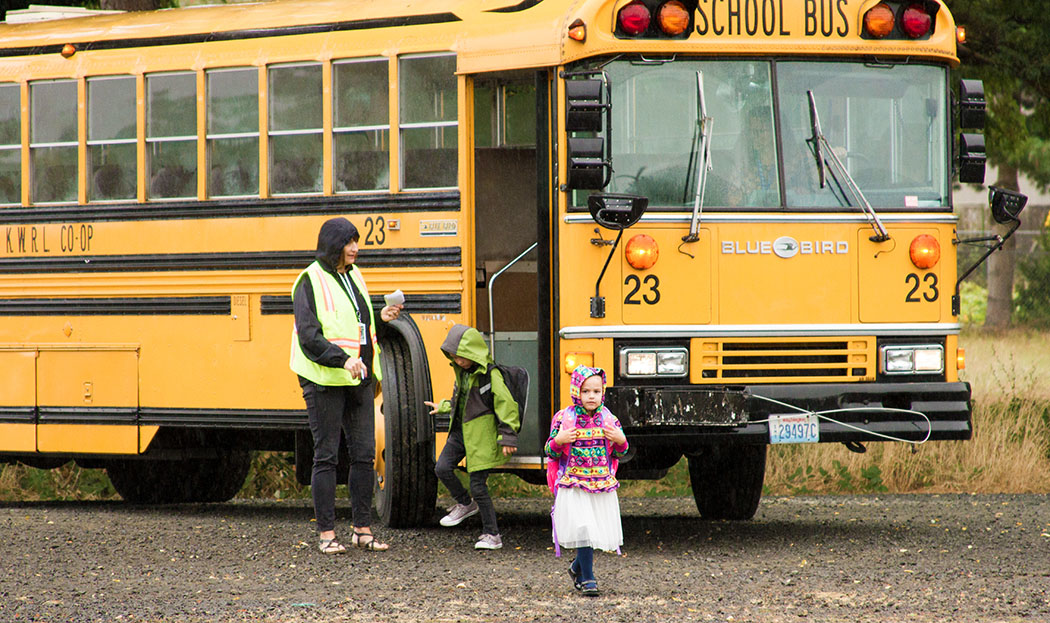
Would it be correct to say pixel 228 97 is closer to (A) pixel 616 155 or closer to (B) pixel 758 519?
(A) pixel 616 155

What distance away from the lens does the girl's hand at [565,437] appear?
6.80 m

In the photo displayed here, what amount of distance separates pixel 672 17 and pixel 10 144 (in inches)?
182

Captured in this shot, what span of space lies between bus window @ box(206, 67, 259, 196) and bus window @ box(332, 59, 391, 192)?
59 cm

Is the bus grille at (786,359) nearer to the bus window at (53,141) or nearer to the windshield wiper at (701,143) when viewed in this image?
the windshield wiper at (701,143)

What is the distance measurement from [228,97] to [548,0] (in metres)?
2.16

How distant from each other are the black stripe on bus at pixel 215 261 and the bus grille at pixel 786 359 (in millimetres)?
1566

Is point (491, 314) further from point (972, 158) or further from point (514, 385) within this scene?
point (972, 158)

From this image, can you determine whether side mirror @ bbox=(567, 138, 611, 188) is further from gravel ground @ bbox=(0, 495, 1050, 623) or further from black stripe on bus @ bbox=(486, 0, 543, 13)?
gravel ground @ bbox=(0, 495, 1050, 623)

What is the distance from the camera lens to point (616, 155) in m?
8.20

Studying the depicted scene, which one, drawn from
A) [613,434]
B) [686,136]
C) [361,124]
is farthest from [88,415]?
[613,434]

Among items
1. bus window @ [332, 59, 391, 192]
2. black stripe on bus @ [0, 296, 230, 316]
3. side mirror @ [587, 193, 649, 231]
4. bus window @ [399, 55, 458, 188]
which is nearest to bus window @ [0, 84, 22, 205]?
black stripe on bus @ [0, 296, 230, 316]

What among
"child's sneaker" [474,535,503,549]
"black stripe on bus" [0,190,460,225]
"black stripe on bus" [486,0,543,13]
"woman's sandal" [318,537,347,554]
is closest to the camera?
"woman's sandal" [318,537,347,554]

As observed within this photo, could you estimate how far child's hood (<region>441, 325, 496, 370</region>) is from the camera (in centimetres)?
820

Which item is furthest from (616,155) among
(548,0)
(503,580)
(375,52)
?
(503,580)
